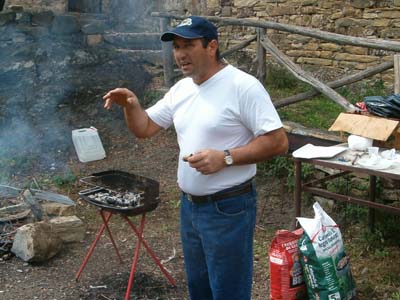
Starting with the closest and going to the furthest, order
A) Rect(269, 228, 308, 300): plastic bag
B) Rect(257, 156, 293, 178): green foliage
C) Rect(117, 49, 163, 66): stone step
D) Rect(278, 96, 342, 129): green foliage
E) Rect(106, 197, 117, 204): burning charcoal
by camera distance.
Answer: Rect(269, 228, 308, 300): plastic bag
Rect(106, 197, 117, 204): burning charcoal
Rect(257, 156, 293, 178): green foliage
Rect(278, 96, 342, 129): green foliage
Rect(117, 49, 163, 66): stone step

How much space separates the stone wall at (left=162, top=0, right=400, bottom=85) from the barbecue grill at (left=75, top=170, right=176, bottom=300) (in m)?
5.00

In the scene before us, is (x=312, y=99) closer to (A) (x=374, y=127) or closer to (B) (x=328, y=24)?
(B) (x=328, y=24)

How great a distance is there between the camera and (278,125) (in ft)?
9.21

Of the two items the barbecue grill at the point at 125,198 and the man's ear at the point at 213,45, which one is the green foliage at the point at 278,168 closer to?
the barbecue grill at the point at 125,198

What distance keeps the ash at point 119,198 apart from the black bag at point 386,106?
6.75 feet

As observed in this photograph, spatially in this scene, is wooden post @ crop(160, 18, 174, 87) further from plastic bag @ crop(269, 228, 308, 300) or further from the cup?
plastic bag @ crop(269, 228, 308, 300)

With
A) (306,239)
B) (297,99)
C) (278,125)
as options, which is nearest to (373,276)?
(306,239)

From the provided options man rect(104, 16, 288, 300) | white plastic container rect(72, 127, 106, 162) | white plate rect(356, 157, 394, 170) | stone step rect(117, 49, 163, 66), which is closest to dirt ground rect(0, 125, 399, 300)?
white plastic container rect(72, 127, 106, 162)

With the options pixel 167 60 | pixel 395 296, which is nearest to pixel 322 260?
pixel 395 296

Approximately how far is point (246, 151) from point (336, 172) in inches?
111

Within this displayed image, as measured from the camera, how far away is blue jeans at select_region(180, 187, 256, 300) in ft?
9.70

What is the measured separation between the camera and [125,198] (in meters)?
4.57

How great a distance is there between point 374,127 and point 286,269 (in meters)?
1.47

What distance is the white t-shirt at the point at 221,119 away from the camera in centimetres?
280
